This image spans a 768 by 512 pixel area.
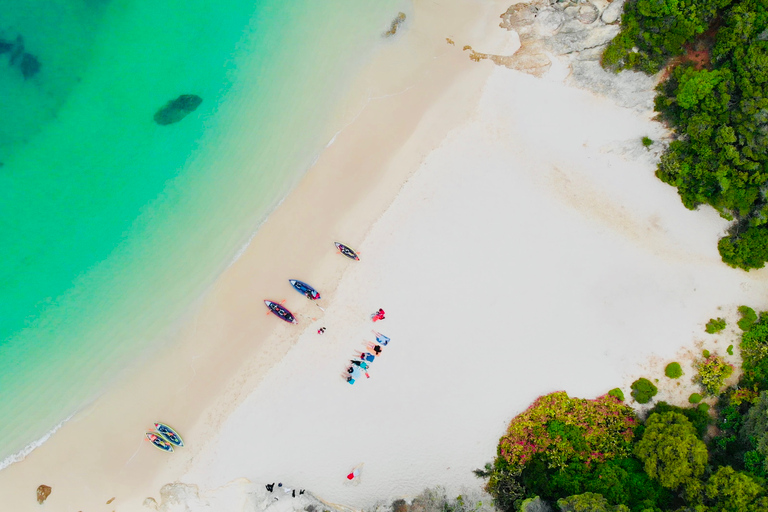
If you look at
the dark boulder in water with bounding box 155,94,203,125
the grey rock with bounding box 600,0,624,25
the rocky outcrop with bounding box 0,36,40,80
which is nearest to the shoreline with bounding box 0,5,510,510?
the grey rock with bounding box 600,0,624,25

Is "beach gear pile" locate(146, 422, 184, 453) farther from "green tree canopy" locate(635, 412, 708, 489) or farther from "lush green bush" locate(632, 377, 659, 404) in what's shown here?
"lush green bush" locate(632, 377, 659, 404)

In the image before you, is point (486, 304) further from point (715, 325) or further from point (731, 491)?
point (731, 491)

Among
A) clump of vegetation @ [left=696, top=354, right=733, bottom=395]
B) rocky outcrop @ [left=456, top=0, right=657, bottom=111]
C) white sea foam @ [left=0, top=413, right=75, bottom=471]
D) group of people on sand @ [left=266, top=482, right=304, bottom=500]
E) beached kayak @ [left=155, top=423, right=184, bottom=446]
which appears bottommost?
white sea foam @ [left=0, top=413, right=75, bottom=471]

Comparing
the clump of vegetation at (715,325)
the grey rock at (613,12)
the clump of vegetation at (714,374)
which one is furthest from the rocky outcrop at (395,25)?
the clump of vegetation at (714,374)

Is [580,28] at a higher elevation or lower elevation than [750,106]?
higher

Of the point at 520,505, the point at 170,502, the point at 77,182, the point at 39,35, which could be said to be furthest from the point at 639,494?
the point at 39,35

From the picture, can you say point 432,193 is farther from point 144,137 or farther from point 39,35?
point 39,35

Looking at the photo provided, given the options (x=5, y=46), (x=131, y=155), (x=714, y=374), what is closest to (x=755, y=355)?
(x=714, y=374)

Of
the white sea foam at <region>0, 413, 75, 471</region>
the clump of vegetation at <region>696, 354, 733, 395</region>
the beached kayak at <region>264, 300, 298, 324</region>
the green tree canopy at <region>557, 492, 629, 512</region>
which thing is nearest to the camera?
the green tree canopy at <region>557, 492, 629, 512</region>
